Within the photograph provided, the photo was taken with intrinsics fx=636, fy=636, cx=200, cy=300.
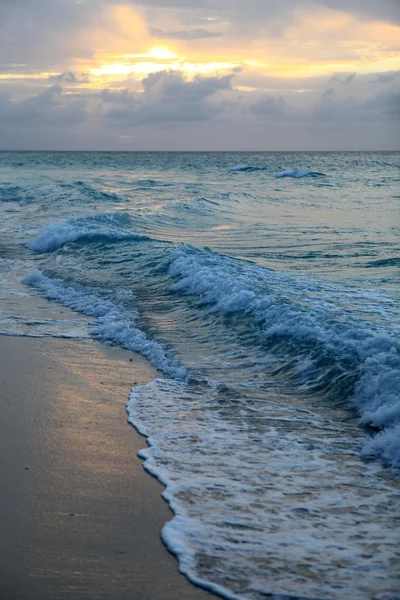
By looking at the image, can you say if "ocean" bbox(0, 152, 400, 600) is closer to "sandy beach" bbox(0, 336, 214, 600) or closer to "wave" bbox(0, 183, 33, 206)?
"sandy beach" bbox(0, 336, 214, 600)

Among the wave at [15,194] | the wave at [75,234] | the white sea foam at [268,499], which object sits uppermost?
the wave at [15,194]

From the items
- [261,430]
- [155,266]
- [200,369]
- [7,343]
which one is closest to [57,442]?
[261,430]

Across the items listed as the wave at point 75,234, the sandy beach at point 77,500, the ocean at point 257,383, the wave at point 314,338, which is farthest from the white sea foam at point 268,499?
the wave at point 75,234

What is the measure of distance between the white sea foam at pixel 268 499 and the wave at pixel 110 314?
1.44 meters

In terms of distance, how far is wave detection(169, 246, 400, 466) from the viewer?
596cm

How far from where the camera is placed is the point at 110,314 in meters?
9.41

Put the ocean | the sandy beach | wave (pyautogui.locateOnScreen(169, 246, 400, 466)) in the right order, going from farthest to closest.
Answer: wave (pyautogui.locateOnScreen(169, 246, 400, 466)), the ocean, the sandy beach

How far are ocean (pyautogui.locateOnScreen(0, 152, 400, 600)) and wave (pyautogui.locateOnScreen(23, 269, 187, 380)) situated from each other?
3 cm

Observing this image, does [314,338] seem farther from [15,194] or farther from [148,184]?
[148,184]

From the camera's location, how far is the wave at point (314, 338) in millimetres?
5961

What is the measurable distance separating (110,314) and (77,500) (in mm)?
5639

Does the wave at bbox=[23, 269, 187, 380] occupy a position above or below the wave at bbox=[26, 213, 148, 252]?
below

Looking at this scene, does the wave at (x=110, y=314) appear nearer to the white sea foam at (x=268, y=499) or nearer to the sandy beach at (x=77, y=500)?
the sandy beach at (x=77, y=500)

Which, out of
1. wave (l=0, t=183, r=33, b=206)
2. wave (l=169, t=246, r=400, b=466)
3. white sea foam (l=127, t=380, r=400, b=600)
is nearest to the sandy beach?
white sea foam (l=127, t=380, r=400, b=600)
